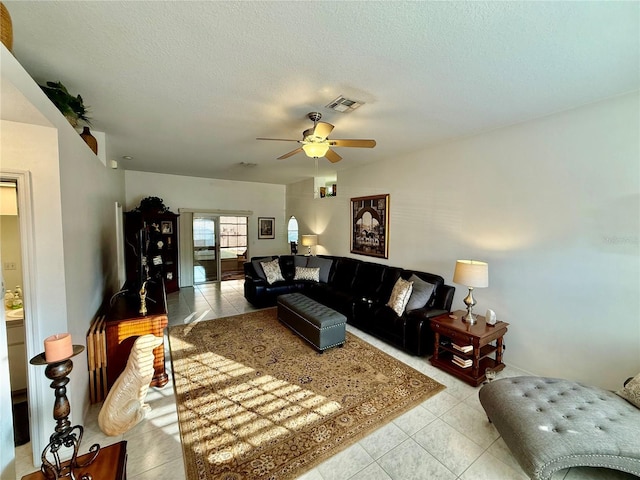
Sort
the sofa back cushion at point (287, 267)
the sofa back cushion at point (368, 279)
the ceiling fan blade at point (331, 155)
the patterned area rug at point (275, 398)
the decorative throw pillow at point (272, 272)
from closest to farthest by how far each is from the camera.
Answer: the patterned area rug at point (275, 398)
the ceiling fan blade at point (331, 155)
the sofa back cushion at point (368, 279)
the decorative throw pillow at point (272, 272)
the sofa back cushion at point (287, 267)

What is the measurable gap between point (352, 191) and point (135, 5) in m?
4.30

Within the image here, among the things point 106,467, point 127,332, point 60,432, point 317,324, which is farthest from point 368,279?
point 60,432

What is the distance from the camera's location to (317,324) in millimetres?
3248

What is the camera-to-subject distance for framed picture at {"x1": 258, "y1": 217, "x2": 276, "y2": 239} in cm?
770

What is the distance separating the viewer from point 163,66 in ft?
6.15

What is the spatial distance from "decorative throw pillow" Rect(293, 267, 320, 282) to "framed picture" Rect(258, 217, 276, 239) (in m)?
2.79

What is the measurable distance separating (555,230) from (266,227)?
258 inches

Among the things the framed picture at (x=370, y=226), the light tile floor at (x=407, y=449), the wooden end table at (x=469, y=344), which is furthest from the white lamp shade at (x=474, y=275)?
the framed picture at (x=370, y=226)

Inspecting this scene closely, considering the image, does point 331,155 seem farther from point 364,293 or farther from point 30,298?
point 30,298

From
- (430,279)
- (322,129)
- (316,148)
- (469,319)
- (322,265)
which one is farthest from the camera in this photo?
(322,265)

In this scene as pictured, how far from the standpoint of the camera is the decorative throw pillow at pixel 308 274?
529cm

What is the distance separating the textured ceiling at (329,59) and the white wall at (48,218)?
0.46m

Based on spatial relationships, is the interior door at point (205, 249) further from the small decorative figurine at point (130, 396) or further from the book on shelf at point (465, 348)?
the book on shelf at point (465, 348)

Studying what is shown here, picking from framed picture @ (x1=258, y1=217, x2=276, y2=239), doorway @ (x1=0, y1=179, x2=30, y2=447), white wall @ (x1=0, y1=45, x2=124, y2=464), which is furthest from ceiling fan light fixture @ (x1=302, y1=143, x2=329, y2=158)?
framed picture @ (x1=258, y1=217, x2=276, y2=239)
